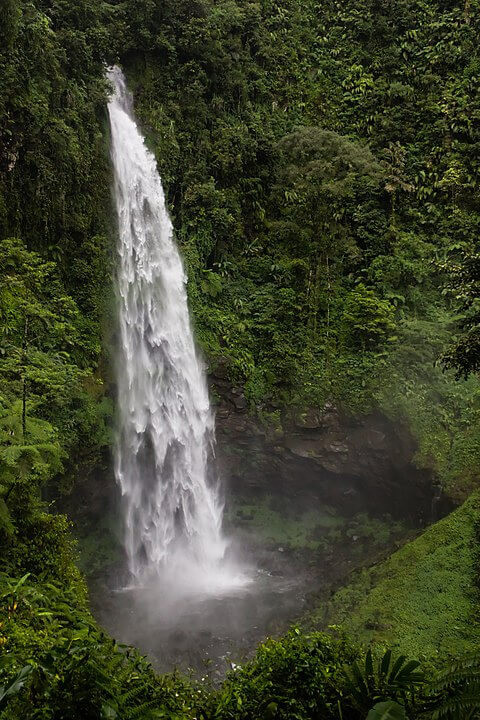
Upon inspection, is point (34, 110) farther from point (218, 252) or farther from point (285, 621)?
point (285, 621)

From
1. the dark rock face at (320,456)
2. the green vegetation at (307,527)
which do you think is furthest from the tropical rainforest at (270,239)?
the green vegetation at (307,527)

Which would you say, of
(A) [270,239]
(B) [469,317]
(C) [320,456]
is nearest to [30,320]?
(B) [469,317]

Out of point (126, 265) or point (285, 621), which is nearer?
point (285, 621)

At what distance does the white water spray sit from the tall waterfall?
1.1 inches

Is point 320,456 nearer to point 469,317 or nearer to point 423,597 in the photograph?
point 423,597

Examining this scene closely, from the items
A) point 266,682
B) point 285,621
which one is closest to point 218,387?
point 285,621

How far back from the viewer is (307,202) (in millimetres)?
16844

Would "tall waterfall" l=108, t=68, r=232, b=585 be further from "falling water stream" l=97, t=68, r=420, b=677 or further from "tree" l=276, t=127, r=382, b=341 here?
"tree" l=276, t=127, r=382, b=341

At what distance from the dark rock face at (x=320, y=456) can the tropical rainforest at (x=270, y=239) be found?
437 millimetres

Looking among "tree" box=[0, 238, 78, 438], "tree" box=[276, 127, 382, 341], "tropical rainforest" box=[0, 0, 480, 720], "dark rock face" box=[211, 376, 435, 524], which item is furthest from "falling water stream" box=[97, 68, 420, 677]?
"tree" box=[276, 127, 382, 341]

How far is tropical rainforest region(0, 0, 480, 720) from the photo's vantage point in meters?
8.31

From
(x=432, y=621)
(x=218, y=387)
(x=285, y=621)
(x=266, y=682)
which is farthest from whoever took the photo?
(x=218, y=387)

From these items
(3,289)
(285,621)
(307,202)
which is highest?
(307,202)

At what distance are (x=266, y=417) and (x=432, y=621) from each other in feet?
25.3
